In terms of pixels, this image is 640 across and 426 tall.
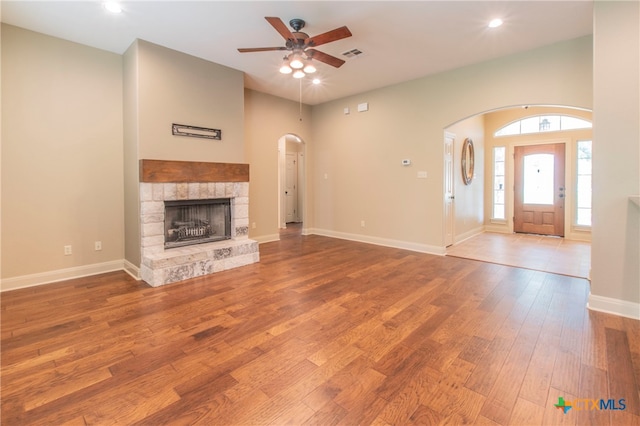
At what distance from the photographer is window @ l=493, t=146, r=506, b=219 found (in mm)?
7535

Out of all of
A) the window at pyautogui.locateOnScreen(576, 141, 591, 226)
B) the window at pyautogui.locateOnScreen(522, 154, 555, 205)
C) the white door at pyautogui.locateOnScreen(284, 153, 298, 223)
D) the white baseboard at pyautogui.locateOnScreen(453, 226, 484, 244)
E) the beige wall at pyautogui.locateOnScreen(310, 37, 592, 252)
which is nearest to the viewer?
the beige wall at pyautogui.locateOnScreen(310, 37, 592, 252)

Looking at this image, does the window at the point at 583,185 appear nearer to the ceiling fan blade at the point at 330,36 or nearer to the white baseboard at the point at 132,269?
the ceiling fan blade at the point at 330,36

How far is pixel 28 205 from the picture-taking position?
141 inches

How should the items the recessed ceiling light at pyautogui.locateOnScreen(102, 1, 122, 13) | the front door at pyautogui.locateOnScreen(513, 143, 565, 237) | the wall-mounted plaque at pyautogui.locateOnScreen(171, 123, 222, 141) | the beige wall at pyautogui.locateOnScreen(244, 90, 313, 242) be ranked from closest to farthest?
the recessed ceiling light at pyautogui.locateOnScreen(102, 1, 122, 13), the wall-mounted plaque at pyautogui.locateOnScreen(171, 123, 222, 141), the beige wall at pyautogui.locateOnScreen(244, 90, 313, 242), the front door at pyautogui.locateOnScreen(513, 143, 565, 237)

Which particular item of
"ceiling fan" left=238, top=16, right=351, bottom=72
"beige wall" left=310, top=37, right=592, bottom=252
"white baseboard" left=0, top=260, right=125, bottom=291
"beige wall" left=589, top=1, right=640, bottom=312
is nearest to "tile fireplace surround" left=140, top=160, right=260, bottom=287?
"white baseboard" left=0, top=260, right=125, bottom=291

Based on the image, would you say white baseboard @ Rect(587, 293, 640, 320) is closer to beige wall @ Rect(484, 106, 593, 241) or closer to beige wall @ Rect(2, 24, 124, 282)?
beige wall @ Rect(484, 106, 593, 241)

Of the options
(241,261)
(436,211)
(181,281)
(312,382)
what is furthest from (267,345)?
(436,211)

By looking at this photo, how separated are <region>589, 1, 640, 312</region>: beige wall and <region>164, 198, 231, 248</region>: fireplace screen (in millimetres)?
4619

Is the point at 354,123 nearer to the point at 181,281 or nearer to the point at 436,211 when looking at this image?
the point at 436,211

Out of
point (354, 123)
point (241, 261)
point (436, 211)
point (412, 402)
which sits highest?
point (354, 123)

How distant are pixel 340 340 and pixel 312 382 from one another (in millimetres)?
538

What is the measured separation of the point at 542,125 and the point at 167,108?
7825mm

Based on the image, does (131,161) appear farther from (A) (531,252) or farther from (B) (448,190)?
(A) (531,252)

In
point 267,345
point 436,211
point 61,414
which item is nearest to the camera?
point 61,414
